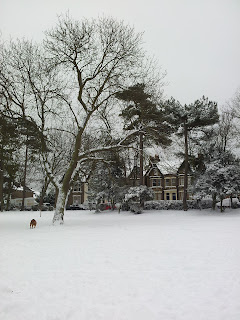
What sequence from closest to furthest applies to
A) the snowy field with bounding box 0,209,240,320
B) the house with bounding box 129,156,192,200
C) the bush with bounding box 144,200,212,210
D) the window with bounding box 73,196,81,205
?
the snowy field with bounding box 0,209,240,320
the bush with bounding box 144,200,212,210
the house with bounding box 129,156,192,200
the window with bounding box 73,196,81,205

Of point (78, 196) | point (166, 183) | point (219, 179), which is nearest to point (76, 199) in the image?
point (78, 196)

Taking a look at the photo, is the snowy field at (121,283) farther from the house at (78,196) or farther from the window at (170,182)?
the house at (78,196)

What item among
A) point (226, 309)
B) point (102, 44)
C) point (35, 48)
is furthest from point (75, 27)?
point (226, 309)

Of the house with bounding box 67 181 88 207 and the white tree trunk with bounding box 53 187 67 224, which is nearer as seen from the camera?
the white tree trunk with bounding box 53 187 67 224

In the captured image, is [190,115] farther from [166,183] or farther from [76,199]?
[76,199]

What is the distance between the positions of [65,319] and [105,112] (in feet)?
61.9

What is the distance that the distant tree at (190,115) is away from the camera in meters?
34.0

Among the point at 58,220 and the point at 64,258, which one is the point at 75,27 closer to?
the point at 58,220

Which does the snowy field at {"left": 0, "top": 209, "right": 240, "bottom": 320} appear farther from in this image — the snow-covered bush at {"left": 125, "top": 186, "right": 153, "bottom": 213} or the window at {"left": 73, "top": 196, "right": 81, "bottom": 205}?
the window at {"left": 73, "top": 196, "right": 81, "bottom": 205}

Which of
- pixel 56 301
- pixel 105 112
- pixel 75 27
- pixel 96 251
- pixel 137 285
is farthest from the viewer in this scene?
pixel 105 112

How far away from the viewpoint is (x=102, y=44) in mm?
19531

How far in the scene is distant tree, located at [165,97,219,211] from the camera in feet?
112

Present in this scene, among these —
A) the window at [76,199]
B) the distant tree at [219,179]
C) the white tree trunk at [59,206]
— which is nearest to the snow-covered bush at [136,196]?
the distant tree at [219,179]

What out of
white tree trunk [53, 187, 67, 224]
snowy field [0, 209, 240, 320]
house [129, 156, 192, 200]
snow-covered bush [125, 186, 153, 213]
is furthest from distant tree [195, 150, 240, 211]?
snowy field [0, 209, 240, 320]
